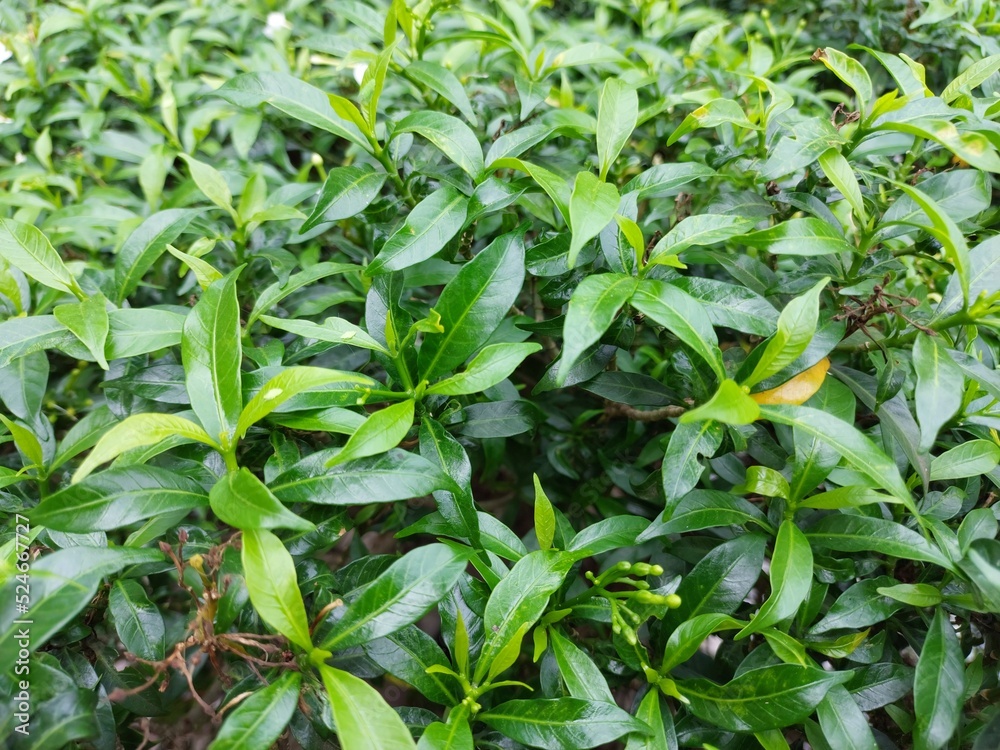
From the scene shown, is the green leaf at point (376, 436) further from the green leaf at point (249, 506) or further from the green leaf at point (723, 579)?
the green leaf at point (723, 579)

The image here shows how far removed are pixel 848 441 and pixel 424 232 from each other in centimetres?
64

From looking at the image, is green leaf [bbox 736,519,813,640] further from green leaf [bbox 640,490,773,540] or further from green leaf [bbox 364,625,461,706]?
green leaf [bbox 364,625,461,706]

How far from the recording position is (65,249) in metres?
1.46

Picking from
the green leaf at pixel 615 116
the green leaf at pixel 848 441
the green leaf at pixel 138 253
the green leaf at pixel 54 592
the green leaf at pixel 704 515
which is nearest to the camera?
the green leaf at pixel 54 592

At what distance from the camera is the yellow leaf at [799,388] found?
0.88 metres

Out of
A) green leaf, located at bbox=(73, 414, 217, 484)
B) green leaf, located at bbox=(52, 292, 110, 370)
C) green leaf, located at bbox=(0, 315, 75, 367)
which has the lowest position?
green leaf, located at bbox=(0, 315, 75, 367)

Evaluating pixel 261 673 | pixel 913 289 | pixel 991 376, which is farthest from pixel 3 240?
pixel 913 289

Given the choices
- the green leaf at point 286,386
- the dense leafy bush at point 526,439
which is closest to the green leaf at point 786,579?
the dense leafy bush at point 526,439

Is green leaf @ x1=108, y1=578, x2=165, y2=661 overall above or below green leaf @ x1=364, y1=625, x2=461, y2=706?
below

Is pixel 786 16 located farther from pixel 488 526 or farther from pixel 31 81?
pixel 31 81

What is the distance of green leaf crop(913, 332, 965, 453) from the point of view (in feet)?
2.44

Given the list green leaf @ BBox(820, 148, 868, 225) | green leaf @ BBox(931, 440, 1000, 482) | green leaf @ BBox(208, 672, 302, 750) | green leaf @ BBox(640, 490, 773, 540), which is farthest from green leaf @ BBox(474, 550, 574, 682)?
green leaf @ BBox(820, 148, 868, 225)

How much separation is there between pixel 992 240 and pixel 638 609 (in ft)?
2.40

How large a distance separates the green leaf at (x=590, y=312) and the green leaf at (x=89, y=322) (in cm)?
63
